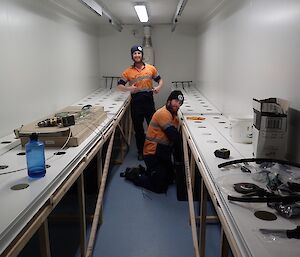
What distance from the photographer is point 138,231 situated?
2.48 m

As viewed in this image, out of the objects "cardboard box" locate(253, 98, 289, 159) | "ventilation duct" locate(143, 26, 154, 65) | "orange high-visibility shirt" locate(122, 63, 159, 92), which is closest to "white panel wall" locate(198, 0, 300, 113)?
"cardboard box" locate(253, 98, 289, 159)

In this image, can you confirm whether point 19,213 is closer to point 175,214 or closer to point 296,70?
point 296,70

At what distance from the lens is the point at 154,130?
3.30 metres

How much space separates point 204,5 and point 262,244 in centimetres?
357

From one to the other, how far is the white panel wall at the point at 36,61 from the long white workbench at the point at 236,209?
1508mm

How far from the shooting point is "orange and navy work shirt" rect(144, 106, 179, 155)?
3211 mm

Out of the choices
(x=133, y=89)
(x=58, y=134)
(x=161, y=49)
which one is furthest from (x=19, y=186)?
(x=161, y=49)

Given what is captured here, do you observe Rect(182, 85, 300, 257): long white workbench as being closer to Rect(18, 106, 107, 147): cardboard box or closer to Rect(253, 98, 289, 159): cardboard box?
Rect(253, 98, 289, 159): cardboard box

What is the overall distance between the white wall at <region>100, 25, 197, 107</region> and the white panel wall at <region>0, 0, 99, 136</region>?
1419mm

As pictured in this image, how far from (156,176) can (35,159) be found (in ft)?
5.88

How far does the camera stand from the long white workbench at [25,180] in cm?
109

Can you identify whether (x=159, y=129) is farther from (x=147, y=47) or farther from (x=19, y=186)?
(x=147, y=47)

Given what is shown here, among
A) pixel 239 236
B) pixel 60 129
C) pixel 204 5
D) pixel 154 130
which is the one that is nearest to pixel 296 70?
pixel 239 236

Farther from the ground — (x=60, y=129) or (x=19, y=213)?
(x=60, y=129)
